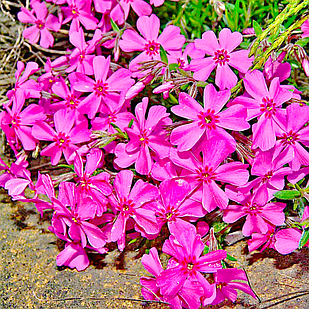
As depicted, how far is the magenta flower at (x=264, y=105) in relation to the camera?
1294mm

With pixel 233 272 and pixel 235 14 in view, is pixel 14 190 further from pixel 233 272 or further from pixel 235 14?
pixel 235 14

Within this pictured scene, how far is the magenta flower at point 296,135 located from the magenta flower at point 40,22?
127 centimetres

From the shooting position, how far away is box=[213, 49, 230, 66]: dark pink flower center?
4.73 feet

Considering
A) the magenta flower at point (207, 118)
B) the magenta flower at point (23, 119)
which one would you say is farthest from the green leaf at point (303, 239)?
the magenta flower at point (23, 119)

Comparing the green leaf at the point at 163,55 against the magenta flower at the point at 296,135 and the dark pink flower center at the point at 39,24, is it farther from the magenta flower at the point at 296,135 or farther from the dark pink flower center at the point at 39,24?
the dark pink flower center at the point at 39,24

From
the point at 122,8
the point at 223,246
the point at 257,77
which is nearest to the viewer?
the point at 257,77

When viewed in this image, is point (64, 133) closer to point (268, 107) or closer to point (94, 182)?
point (94, 182)

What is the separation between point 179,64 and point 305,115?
1.71ft

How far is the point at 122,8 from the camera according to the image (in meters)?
1.75

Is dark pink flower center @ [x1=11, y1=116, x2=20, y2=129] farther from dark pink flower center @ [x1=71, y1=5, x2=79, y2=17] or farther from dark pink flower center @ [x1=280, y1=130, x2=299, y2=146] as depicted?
dark pink flower center @ [x1=280, y1=130, x2=299, y2=146]

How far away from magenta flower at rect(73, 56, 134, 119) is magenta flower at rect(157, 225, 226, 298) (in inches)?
22.6

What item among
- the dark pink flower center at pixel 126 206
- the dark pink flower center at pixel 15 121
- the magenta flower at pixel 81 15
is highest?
the magenta flower at pixel 81 15

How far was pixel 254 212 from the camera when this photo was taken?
1373 mm

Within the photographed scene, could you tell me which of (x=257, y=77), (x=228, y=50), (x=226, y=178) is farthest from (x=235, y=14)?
(x=226, y=178)
